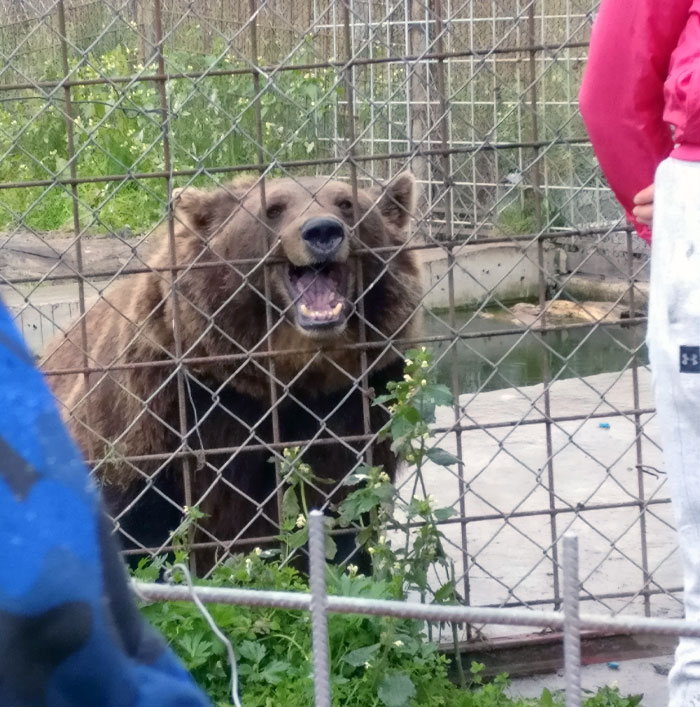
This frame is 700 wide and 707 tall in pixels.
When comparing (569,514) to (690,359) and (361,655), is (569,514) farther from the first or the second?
(690,359)

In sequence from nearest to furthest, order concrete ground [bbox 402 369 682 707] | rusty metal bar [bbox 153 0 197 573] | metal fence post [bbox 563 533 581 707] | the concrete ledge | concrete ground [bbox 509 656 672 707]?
metal fence post [bbox 563 533 581 707]
rusty metal bar [bbox 153 0 197 573]
concrete ground [bbox 509 656 672 707]
concrete ground [bbox 402 369 682 707]
the concrete ledge

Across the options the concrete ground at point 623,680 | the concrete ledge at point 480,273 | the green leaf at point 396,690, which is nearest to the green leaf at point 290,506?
the green leaf at point 396,690

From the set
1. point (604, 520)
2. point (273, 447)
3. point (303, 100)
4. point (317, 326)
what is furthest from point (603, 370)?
point (273, 447)

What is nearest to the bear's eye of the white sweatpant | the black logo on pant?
the white sweatpant

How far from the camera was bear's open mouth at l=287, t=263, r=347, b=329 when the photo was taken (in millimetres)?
4441

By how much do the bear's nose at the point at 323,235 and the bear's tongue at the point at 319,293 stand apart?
6.4 inches

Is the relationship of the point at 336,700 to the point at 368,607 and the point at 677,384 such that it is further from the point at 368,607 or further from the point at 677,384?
the point at 368,607

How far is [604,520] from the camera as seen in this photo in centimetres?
479

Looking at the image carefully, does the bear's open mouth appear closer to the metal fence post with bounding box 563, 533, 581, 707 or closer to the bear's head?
the bear's head

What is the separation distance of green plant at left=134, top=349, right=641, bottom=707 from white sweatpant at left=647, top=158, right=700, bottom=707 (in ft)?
3.57

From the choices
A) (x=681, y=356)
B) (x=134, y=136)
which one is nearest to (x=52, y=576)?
(x=681, y=356)

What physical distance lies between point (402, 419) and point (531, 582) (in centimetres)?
111

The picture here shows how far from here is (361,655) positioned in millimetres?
3199

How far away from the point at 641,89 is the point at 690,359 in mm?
602
